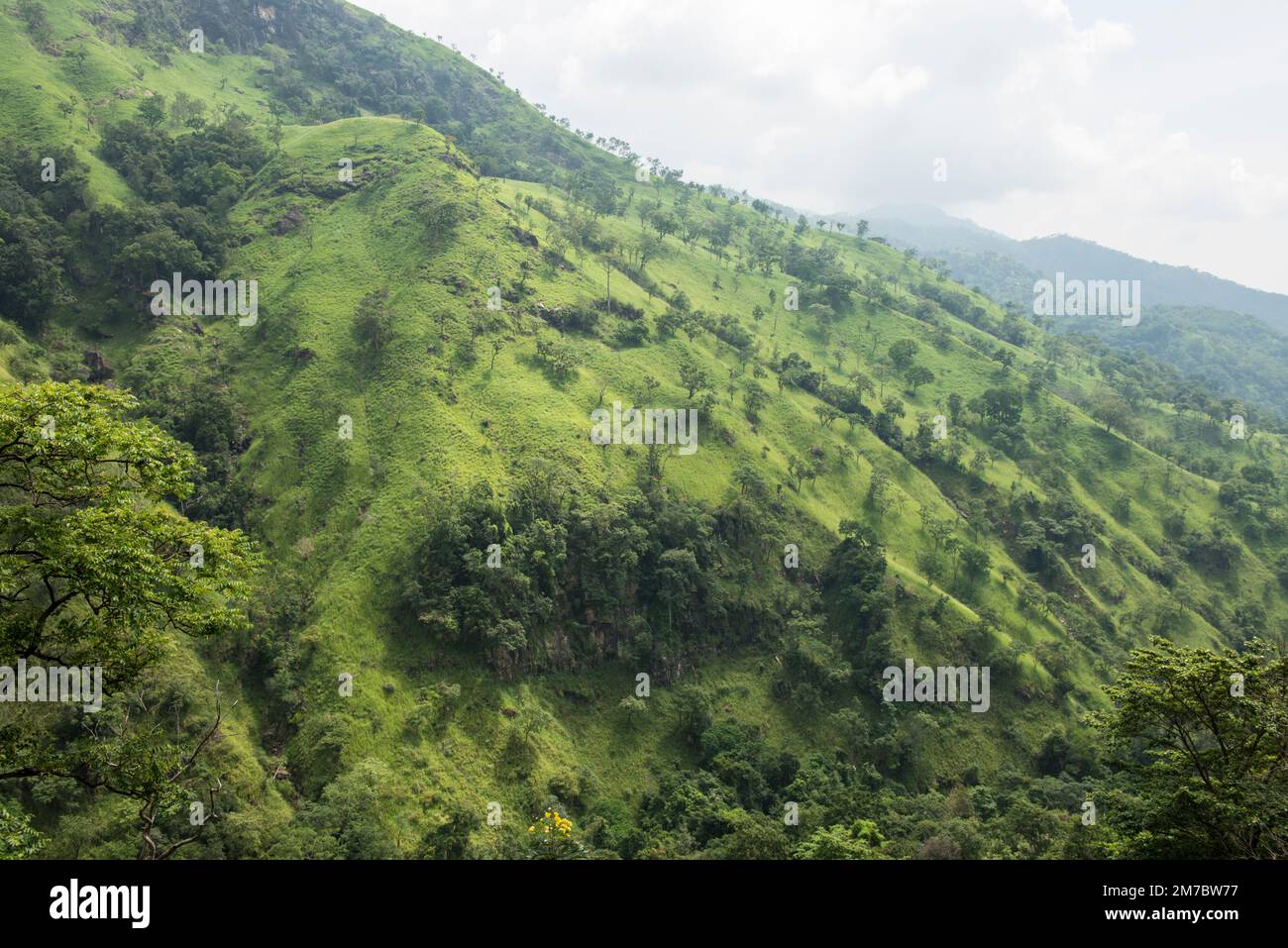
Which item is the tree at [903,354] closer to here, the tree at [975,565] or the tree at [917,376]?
the tree at [917,376]

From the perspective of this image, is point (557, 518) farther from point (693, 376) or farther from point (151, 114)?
point (151, 114)

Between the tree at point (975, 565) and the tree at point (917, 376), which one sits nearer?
the tree at point (975, 565)

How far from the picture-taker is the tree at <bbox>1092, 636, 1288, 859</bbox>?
1859cm

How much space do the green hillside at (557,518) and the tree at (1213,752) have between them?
1.13m

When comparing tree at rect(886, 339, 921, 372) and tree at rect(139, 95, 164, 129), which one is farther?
tree at rect(886, 339, 921, 372)

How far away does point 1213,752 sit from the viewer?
21672 millimetres

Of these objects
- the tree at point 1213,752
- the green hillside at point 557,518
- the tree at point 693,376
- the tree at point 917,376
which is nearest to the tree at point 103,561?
the green hillside at point 557,518

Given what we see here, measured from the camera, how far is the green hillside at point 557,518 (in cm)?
3931

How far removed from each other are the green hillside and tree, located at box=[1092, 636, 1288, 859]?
1.13m

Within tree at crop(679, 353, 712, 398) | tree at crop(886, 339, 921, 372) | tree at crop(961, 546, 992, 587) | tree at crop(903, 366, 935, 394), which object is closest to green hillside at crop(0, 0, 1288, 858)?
tree at crop(903, 366, 935, 394)

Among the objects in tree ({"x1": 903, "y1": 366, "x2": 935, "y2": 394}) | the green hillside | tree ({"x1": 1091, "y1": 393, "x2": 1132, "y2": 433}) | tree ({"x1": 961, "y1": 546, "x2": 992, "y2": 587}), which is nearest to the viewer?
the green hillside

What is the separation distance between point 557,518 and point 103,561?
38571mm

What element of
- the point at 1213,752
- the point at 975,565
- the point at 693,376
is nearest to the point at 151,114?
the point at 693,376

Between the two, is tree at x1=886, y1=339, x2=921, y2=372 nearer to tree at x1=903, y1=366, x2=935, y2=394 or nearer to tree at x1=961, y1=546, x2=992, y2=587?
tree at x1=903, y1=366, x2=935, y2=394
